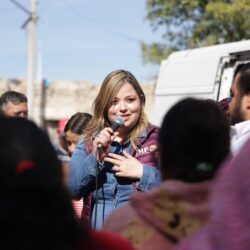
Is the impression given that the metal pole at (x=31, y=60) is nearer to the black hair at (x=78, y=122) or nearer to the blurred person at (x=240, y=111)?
the black hair at (x=78, y=122)

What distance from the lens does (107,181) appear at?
12.5 feet

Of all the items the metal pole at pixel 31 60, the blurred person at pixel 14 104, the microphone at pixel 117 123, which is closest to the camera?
the microphone at pixel 117 123

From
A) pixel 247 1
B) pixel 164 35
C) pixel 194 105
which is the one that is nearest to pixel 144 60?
pixel 164 35

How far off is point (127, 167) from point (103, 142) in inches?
7.2

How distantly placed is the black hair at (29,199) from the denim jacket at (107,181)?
1.90m

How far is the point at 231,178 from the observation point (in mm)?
2008

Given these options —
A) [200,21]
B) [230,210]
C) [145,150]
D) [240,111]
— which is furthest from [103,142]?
[200,21]

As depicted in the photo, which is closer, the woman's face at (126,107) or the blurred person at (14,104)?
the woman's face at (126,107)

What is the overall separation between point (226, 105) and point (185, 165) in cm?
247

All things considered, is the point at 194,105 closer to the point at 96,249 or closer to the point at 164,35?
the point at 96,249

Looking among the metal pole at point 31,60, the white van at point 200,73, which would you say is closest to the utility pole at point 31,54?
Answer: the metal pole at point 31,60

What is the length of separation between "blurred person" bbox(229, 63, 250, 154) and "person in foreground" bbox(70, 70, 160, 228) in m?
0.45

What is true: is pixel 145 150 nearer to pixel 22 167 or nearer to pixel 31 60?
pixel 22 167

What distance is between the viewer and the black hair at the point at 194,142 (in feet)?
7.07
